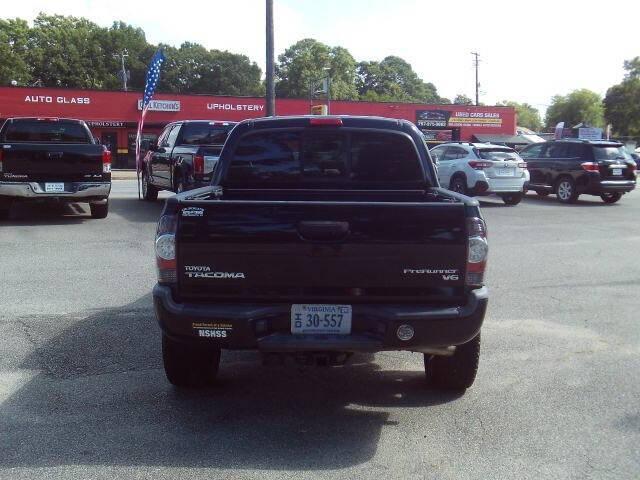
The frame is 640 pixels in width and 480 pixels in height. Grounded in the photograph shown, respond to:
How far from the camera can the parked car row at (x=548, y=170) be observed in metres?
18.0

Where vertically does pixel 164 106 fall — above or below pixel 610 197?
above

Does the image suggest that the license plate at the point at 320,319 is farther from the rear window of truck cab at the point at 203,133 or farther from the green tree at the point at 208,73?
the green tree at the point at 208,73

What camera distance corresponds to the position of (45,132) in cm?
1334

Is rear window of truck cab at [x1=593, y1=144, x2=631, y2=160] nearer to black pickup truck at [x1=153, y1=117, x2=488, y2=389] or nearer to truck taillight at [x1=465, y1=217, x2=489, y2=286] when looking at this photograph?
truck taillight at [x1=465, y1=217, x2=489, y2=286]

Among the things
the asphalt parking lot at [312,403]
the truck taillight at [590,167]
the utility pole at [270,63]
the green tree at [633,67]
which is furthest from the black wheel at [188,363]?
the green tree at [633,67]

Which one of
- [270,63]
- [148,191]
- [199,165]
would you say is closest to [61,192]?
[199,165]

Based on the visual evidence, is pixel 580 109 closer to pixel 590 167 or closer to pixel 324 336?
pixel 590 167

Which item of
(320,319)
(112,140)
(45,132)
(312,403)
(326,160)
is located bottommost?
(312,403)

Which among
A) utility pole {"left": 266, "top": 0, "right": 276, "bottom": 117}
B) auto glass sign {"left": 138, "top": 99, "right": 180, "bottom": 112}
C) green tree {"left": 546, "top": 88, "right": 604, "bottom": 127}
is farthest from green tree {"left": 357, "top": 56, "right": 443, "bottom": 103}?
utility pole {"left": 266, "top": 0, "right": 276, "bottom": 117}

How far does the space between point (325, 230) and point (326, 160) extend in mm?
1623

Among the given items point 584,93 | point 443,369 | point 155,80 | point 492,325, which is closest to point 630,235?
point 492,325

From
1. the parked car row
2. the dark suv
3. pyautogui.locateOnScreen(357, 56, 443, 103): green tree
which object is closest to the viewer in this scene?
the parked car row

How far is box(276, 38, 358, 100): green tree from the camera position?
3393 inches

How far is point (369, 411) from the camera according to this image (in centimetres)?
452
